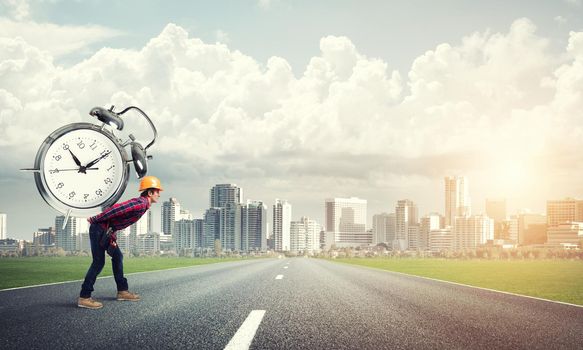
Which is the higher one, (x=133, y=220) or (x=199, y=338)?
(x=133, y=220)

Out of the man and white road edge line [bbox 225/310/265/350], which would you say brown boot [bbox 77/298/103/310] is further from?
white road edge line [bbox 225/310/265/350]

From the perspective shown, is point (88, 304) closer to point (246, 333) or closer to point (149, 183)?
point (149, 183)

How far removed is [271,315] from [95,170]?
143 inches

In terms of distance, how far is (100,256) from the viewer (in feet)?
31.0

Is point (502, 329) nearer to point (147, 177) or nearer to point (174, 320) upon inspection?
point (174, 320)

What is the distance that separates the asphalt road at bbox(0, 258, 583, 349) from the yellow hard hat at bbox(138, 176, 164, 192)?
79.6 inches

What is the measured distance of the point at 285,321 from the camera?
7922 mm

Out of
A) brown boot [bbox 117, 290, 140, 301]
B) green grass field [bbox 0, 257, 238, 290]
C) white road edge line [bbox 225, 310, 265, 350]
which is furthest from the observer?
green grass field [bbox 0, 257, 238, 290]

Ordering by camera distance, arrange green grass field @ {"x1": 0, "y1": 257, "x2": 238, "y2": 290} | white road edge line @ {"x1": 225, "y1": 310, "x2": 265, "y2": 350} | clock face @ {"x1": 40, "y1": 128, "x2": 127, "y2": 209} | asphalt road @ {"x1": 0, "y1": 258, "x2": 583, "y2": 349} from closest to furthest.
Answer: white road edge line @ {"x1": 225, "y1": 310, "x2": 265, "y2": 350} → asphalt road @ {"x1": 0, "y1": 258, "x2": 583, "y2": 349} → clock face @ {"x1": 40, "y1": 128, "x2": 127, "y2": 209} → green grass field @ {"x1": 0, "y1": 257, "x2": 238, "y2": 290}

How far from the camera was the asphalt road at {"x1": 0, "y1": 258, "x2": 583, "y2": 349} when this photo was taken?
254 inches

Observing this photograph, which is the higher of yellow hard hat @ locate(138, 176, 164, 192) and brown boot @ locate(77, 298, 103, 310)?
yellow hard hat @ locate(138, 176, 164, 192)

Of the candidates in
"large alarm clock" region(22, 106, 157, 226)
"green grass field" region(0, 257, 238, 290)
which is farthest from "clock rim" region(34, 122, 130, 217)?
"green grass field" region(0, 257, 238, 290)

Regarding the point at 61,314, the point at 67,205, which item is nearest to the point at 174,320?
the point at 61,314

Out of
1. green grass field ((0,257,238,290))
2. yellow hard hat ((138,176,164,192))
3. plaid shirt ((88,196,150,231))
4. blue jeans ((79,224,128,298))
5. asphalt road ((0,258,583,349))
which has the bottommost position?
green grass field ((0,257,238,290))
